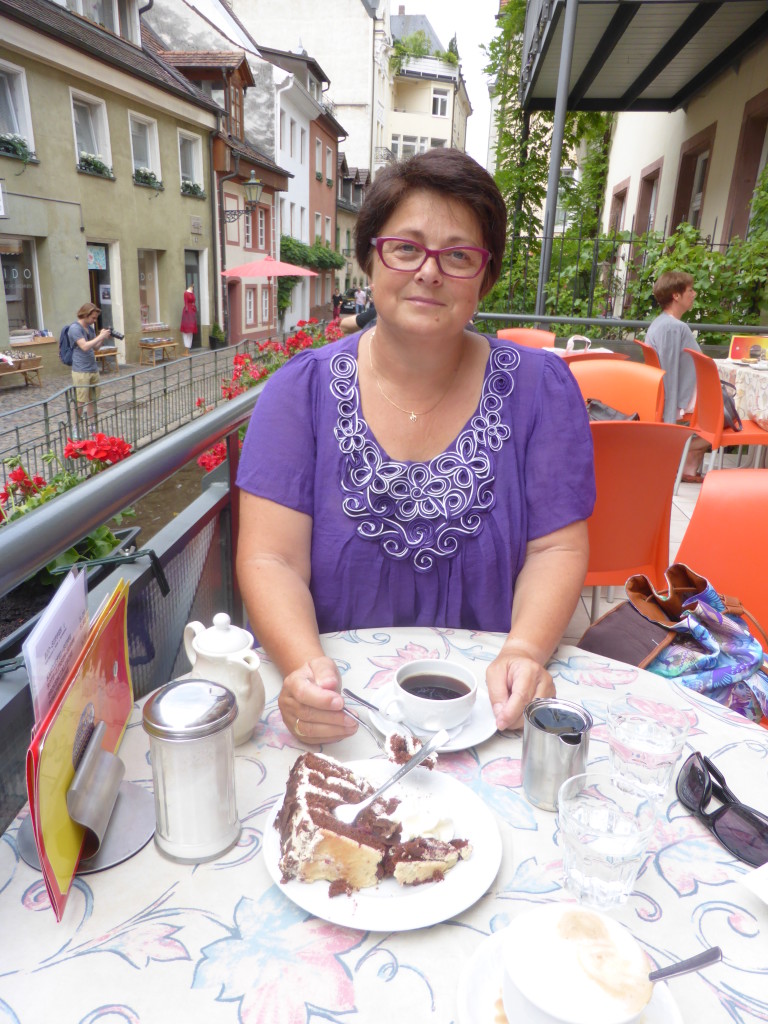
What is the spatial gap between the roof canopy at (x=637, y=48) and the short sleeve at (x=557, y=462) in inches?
240

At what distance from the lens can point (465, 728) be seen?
96 centimetres

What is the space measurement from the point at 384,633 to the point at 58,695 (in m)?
0.67

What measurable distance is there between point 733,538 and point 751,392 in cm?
342

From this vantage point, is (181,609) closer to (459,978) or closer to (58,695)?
(58,695)

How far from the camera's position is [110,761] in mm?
790

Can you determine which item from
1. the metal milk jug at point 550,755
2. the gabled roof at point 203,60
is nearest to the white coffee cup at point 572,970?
the metal milk jug at point 550,755

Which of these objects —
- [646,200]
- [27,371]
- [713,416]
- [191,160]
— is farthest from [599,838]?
[191,160]

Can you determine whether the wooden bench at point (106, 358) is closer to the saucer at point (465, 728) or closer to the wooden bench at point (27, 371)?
the wooden bench at point (27, 371)

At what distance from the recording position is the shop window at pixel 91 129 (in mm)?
14703

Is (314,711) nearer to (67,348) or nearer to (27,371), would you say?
→ (67,348)

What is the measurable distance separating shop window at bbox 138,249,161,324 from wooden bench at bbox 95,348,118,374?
1.55 metres

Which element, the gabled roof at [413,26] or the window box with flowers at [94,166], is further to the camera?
the gabled roof at [413,26]

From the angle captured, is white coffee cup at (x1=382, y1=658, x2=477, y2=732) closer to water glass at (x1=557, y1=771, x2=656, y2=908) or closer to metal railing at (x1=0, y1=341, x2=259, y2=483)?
water glass at (x1=557, y1=771, x2=656, y2=908)

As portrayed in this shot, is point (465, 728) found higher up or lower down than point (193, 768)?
lower down
